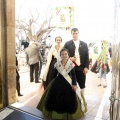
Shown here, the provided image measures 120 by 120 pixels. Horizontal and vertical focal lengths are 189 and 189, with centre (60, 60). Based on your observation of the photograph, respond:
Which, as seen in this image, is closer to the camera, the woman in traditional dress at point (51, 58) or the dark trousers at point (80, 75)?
the dark trousers at point (80, 75)

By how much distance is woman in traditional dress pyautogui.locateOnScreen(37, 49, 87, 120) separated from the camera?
11.6ft

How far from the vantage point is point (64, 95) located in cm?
353

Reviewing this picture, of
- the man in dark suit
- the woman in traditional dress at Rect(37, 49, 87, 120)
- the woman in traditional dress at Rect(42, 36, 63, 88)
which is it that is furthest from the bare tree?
the woman in traditional dress at Rect(37, 49, 87, 120)

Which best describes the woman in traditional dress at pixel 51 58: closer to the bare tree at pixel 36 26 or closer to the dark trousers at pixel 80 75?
the dark trousers at pixel 80 75

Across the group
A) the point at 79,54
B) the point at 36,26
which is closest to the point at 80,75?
the point at 79,54

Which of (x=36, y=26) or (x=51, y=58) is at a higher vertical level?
(x=36, y=26)

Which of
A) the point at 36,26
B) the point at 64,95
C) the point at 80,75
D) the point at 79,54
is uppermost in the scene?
the point at 36,26

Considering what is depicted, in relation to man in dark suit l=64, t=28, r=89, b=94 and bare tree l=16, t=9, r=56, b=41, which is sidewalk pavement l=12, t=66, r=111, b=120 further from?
bare tree l=16, t=9, r=56, b=41

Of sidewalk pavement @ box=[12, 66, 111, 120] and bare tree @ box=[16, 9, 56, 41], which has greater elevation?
bare tree @ box=[16, 9, 56, 41]

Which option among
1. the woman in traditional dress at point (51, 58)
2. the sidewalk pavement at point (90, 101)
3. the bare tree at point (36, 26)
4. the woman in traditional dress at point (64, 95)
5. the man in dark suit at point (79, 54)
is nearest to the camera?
the woman in traditional dress at point (64, 95)

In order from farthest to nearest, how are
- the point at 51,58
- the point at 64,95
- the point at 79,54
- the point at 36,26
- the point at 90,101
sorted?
the point at 36,26
the point at 90,101
the point at 51,58
the point at 79,54
the point at 64,95

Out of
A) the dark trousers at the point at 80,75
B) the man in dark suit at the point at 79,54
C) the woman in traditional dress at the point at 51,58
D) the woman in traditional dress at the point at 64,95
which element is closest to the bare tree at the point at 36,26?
the woman in traditional dress at the point at 51,58

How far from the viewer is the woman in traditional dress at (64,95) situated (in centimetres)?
354

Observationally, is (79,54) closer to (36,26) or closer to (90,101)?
(90,101)
